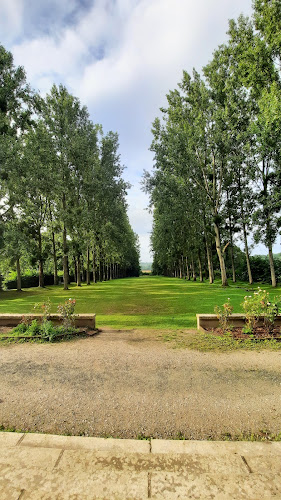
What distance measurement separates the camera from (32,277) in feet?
123

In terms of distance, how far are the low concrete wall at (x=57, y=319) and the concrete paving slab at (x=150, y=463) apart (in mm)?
A: 6272

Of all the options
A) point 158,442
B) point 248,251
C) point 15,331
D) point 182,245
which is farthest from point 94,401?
point 182,245

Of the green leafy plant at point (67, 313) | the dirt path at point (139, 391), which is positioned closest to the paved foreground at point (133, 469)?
the dirt path at point (139, 391)

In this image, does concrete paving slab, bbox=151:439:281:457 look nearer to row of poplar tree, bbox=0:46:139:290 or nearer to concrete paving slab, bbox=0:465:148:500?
concrete paving slab, bbox=0:465:148:500

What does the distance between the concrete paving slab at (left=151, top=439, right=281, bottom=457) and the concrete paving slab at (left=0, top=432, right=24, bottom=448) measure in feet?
5.61

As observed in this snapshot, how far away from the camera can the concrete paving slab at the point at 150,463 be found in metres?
2.68

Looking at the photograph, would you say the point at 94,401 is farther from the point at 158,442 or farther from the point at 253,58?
the point at 253,58

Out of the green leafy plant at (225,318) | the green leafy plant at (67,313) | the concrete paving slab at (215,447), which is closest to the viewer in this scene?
the concrete paving slab at (215,447)

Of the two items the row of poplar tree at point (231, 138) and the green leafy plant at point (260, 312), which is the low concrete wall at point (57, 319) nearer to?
the green leafy plant at point (260, 312)

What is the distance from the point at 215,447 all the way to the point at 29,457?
85.2 inches

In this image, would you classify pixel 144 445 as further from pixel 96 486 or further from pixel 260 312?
pixel 260 312

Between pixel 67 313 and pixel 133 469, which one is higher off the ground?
pixel 67 313

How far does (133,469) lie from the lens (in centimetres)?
268

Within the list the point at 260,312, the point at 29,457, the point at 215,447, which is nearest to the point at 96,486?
the point at 29,457
